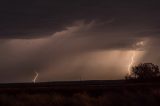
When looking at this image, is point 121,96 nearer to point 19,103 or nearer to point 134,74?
point 19,103

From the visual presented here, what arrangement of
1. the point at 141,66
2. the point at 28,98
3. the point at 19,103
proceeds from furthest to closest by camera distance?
the point at 141,66 → the point at 28,98 → the point at 19,103

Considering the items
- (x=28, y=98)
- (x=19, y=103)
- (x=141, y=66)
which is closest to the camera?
(x=19, y=103)

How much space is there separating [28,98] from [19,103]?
3.52 m

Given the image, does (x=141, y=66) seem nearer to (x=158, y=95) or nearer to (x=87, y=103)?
(x=158, y=95)

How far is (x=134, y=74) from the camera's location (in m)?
78.4

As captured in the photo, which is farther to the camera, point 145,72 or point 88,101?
point 145,72

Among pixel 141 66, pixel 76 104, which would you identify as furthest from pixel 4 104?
pixel 141 66

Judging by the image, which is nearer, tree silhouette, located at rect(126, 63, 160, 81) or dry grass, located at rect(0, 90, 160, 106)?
dry grass, located at rect(0, 90, 160, 106)

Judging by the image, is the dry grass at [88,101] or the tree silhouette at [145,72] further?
the tree silhouette at [145,72]

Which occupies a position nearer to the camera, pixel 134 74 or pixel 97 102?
pixel 97 102

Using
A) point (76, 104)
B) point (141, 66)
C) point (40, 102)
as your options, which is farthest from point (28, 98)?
point (141, 66)

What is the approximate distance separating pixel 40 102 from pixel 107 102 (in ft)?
17.8

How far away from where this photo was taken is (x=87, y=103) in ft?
121

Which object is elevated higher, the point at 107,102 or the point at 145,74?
the point at 145,74
